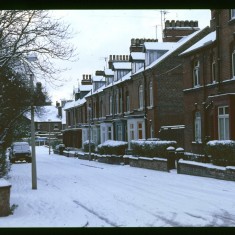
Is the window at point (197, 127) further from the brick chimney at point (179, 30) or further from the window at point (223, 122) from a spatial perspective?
the brick chimney at point (179, 30)

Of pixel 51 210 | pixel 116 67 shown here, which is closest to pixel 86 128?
pixel 116 67

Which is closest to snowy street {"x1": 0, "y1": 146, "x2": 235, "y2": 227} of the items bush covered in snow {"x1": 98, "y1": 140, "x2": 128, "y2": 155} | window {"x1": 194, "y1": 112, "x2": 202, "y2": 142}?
window {"x1": 194, "y1": 112, "x2": 202, "y2": 142}

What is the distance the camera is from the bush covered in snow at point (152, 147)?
98.7 ft

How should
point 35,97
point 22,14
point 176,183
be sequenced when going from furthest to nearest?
point 176,183 < point 35,97 < point 22,14

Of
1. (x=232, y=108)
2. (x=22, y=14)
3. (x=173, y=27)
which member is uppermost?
(x=173, y=27)

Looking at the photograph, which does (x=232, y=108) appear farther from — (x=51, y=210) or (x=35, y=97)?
(x=51, y=210)

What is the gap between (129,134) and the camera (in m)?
44.8

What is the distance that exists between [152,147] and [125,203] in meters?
16.0

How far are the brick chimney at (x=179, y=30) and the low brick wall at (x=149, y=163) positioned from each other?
14.4 metres

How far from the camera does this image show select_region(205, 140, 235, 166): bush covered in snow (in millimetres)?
22328

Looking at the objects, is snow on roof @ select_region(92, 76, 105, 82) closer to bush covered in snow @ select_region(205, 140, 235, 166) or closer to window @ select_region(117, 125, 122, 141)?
window @ select_region(117, 125, 122, 141)

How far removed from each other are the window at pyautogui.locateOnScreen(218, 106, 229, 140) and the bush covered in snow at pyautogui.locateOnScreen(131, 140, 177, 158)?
11.1 ft

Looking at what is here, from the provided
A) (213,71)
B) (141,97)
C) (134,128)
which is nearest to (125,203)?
(213,71)
